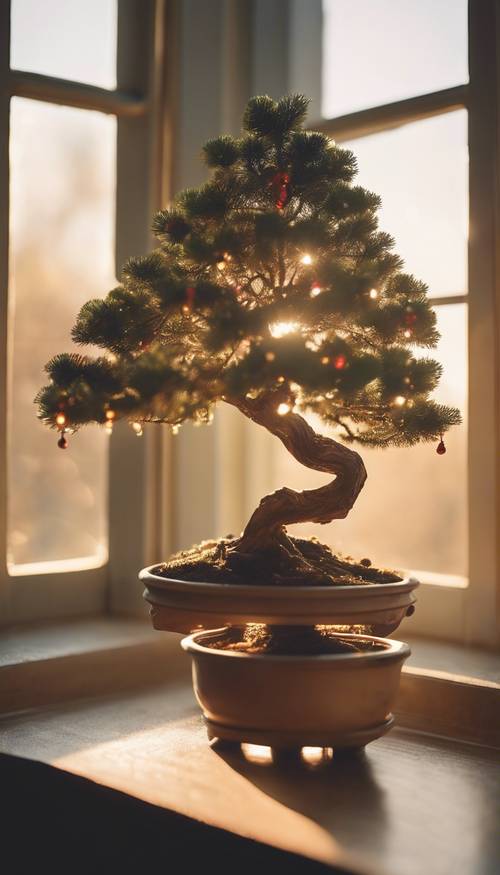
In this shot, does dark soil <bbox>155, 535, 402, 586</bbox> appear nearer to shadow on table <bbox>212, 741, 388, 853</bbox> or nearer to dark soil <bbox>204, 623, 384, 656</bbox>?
Result: dark soil <bbox>204, 623, 384, 656</bbox>

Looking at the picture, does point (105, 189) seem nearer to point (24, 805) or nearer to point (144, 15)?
point (144, 15)

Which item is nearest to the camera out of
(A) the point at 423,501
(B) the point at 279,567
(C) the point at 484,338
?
(B) the point at 279,567

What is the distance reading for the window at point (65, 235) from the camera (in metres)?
2.03

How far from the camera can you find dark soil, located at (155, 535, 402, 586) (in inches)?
53.1

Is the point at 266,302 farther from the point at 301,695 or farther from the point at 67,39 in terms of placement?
the point at 67,39

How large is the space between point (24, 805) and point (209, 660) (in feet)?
1.28

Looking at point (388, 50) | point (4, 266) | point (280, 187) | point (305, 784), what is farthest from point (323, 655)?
point (388, 50)

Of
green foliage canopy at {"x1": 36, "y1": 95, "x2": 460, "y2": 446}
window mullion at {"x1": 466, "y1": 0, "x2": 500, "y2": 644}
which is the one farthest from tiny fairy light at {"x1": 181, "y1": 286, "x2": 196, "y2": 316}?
window mullion at {"x1": 466, "y1": 0, "x2": 500, "y2": 644}

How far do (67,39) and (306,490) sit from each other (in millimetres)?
1331

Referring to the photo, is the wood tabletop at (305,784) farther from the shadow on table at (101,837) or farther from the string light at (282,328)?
the string light at (282,328)

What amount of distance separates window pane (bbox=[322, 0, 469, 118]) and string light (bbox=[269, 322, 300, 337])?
85 centimetres

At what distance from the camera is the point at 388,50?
6.66 feet

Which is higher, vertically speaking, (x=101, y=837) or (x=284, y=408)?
(x=284, y=408)

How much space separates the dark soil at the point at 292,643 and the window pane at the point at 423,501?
0.51 m
